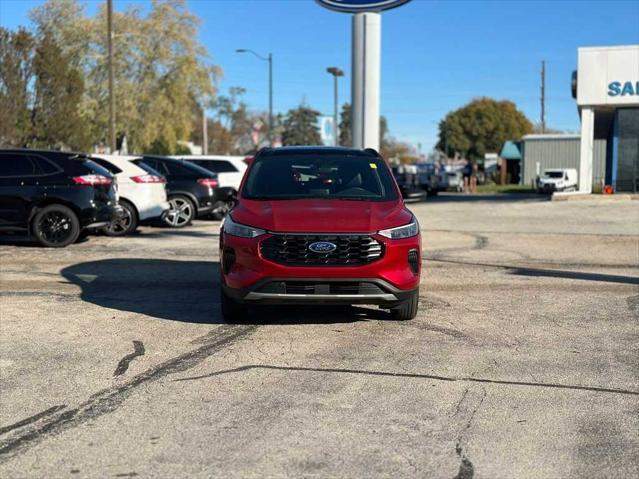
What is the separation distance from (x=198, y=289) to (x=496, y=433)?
5.42 m

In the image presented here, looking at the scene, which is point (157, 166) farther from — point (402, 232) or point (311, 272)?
point (311, 272)

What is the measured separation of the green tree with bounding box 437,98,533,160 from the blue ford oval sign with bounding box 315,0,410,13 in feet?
259

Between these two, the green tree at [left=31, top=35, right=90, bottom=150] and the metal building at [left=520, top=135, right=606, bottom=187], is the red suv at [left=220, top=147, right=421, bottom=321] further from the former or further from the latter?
the metal building at [left=520, top=135, right=606, bottom=187]

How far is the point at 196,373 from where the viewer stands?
553cm

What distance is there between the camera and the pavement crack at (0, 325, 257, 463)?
13.9 ft

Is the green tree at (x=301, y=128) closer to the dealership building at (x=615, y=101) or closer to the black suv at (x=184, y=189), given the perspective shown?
the dealership building at (x=615, y=101)

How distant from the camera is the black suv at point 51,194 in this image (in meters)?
12.3

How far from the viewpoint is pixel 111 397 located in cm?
500

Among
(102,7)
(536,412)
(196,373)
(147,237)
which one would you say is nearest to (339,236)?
(196,373)

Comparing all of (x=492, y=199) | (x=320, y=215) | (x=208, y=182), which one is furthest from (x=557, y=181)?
(x=320, y=215)

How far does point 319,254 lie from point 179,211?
35.5 ft

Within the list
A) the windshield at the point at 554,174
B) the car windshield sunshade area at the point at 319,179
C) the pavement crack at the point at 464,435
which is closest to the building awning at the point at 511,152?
the windshield at the point at 554,174

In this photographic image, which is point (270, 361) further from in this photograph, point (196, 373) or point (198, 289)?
point (198, 289)

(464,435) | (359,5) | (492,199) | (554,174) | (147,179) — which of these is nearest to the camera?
(464,435)
